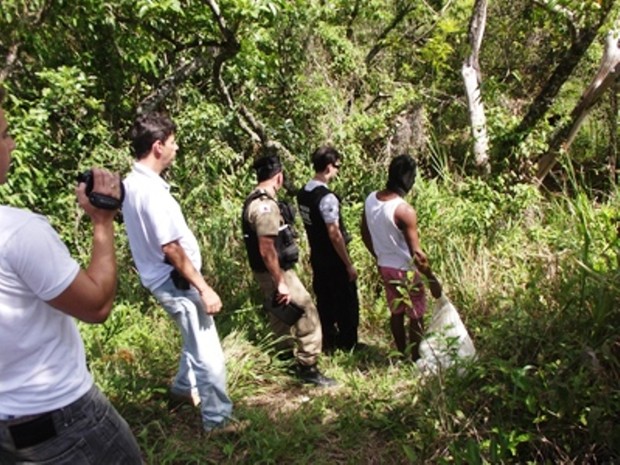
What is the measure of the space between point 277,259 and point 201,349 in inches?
32.0

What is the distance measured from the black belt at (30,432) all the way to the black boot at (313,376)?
2302mm

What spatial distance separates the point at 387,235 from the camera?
3.59 metres

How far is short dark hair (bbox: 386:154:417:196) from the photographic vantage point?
3459 mm

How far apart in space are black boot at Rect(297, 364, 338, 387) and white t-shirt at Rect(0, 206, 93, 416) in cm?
219

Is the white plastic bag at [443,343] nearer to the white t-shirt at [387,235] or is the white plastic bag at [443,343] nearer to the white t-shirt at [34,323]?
the white t-shirt at [387,235]

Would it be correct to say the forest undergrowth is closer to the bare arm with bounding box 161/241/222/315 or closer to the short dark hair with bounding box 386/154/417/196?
the bare arm with bounding box 161/241/222/315

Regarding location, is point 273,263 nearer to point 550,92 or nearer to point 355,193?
Result: point 355,193

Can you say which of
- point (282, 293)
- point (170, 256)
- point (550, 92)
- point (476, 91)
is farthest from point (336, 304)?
point (550, 92)

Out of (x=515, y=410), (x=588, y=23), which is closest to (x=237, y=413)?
(x=515, y=410)

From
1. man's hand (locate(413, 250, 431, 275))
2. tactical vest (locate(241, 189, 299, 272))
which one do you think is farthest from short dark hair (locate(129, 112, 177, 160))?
man's hand (locate(413, 250, 431, 275))

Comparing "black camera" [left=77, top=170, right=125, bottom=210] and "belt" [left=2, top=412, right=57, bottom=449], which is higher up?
"black camera" [left=77, top=170, right=125, bottom=210]

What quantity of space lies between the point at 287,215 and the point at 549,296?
5.44ft

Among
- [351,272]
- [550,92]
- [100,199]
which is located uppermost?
[100,199]

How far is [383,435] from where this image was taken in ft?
9.64
